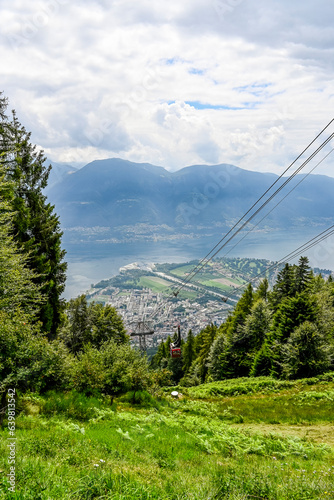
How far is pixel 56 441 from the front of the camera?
→ 671 centimetres

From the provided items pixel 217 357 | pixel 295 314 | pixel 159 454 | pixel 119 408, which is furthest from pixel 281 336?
pixel 159 454

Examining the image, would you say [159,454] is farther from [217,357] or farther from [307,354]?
[217,357]

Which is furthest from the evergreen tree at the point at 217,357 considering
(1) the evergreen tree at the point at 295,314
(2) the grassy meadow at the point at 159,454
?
(2) the grassy meadow at the point at 159,454

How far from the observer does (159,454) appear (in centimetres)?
709

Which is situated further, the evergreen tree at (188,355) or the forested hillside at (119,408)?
the evergreen tree at (188,355)

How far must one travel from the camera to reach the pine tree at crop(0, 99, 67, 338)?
18344mm

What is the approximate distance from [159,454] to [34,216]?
56.7 ft

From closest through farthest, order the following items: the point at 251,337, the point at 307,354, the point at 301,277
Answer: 1. the point at 307,354
2. the point at 251,337
3. the point at 301,277

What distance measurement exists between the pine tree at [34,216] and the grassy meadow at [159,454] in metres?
9.38

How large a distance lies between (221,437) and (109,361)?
25.4ft

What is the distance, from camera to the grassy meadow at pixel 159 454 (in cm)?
470

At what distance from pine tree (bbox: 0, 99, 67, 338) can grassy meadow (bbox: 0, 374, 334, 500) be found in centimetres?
938

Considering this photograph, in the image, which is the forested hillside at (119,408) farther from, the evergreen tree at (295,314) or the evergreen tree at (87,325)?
the evergreen tree at (87,325)

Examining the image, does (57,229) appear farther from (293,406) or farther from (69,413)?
(293,406)
